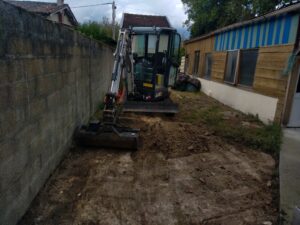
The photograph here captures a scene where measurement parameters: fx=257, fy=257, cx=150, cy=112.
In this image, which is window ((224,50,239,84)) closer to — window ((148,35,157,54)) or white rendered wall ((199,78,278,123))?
white rendered wall ((199,78,278,123))

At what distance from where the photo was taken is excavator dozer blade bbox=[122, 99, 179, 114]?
6758mm

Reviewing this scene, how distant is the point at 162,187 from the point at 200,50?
12344mm

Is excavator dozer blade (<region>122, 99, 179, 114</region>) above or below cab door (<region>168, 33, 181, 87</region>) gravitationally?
below

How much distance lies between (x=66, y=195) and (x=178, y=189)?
4.72 feet

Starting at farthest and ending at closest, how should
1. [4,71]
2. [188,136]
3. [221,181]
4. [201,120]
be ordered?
[201,120], [188,136], [221,181], [4,71]

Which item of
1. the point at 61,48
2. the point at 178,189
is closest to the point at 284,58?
the point at 178,189

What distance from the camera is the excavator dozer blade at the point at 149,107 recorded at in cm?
676

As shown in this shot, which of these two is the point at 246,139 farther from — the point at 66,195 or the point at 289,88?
the point at 66,195

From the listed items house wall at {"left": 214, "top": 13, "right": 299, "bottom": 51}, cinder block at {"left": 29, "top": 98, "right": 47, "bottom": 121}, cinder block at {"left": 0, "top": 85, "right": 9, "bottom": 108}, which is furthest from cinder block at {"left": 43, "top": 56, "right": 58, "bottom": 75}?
house wall at {"left": 214, "top": 13, "right": 299, "bottom": 51}

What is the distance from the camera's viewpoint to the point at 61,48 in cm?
377

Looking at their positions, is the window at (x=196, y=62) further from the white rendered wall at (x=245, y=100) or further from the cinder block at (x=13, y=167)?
the cinder block at (x=13, y=167)

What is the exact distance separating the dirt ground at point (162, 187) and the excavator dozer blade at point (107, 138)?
129 millimetres

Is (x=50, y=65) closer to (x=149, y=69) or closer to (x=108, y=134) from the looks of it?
(x=108, y=134)

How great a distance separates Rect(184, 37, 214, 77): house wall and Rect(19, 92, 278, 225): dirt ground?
884 cm
